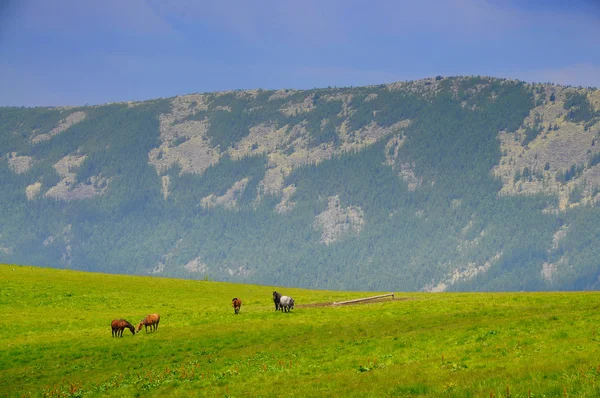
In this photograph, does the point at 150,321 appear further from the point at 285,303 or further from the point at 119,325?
the point at 285,303

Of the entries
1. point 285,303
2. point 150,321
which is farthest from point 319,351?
point 285,303

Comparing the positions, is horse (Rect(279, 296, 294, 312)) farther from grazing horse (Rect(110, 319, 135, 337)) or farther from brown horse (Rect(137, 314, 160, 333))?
grazing horse (Rect(110, 319, 135, 337))

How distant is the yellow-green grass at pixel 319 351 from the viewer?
36125mm

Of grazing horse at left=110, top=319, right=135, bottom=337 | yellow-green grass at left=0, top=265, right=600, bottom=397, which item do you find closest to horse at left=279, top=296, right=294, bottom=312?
yellow-green grass at left=0, top=265, right=600, bottom=397

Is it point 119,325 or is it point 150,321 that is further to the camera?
point 150,321

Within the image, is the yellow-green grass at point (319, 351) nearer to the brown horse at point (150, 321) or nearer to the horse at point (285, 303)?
the horse at point (285, 303)

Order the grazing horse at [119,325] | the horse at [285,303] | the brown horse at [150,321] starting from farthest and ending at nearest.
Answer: the horse at [285,303]
the brown horse at [150,321]
the grazing horse at [119,325]

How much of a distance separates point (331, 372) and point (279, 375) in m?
2.50

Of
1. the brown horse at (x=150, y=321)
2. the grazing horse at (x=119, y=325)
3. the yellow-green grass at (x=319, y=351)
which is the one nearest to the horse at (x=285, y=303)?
the yellow-green grass at (x=319, y=351)

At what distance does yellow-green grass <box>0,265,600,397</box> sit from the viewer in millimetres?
36125

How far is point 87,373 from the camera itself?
161 feet

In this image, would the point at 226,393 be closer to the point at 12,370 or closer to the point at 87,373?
the point at 87,373

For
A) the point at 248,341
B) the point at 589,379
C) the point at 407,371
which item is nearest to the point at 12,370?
the point at 248,341

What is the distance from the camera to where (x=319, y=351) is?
1940 inches
